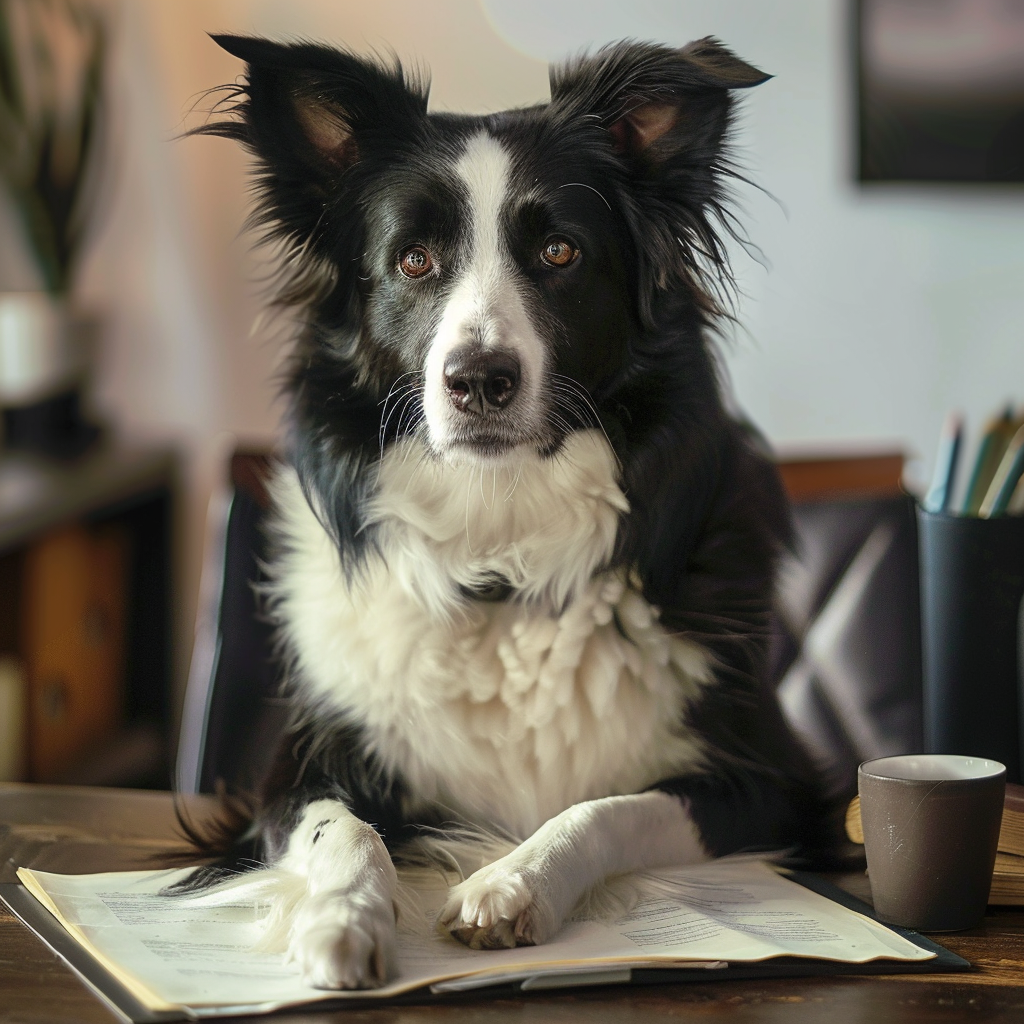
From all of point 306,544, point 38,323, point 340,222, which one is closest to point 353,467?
point 306,544

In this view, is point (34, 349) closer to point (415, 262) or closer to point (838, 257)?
point (415, 262)

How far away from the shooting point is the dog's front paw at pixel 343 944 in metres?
0.70

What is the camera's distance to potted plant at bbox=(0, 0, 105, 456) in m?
2.55

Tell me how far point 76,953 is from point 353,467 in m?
0.58

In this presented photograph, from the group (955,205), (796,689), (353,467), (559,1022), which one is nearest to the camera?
(559,1022)

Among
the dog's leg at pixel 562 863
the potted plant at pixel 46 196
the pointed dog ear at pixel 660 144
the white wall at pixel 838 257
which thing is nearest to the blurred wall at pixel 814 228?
the white wall at pixel 838 257

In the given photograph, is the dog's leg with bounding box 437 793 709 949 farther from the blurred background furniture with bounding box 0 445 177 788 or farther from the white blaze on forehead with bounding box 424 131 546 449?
the blurred background furniture with bounding box 0 445 177 788

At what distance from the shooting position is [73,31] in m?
2.80

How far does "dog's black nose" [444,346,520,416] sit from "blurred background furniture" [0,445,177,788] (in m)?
1.48

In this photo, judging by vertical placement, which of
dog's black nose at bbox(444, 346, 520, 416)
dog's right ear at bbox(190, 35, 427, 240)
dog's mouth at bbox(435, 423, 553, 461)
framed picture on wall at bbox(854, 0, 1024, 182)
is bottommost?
dog's mouth at bbox(435, 423, 553, 461)

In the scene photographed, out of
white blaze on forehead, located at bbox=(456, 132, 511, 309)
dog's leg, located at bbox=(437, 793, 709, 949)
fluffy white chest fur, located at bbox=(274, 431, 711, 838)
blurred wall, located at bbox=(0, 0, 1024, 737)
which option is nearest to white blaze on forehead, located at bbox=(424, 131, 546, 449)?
white blaze on forehead, located at bbox=(456, 132, 511, 309)

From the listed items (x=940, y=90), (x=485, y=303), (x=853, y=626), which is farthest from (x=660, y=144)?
(x=940, y=90)

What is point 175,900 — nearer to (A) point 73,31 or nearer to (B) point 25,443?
(B) point 25,443

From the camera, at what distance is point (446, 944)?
795mm
